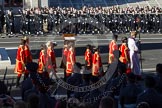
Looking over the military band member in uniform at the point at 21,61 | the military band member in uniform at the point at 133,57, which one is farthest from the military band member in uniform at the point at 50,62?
the military band member in uniform at the point at 133,57

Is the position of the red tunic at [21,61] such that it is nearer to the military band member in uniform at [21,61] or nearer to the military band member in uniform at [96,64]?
the military band member in uniform at [21,61]

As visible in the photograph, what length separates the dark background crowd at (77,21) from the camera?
36.5m

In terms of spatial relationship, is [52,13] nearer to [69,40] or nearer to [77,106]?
[69,40]

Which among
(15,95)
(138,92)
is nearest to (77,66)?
(15,95)

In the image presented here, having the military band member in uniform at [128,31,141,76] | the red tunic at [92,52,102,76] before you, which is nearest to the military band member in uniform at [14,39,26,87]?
the red tunic at [92,52,102,76]

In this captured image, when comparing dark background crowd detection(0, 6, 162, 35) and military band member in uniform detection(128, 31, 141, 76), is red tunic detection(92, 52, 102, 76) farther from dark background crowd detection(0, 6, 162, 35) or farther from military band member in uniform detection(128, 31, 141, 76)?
dark background crowd detection(0, 6, 162, 35)

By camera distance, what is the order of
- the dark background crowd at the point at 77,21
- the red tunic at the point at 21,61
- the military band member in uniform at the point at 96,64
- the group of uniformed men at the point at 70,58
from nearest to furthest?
the group of uniformed men at the point at 70,58
the military band member in uniform at the point at 96,64
the red tunic at the point at 21,61
the dark background crowd at the point at 77,21

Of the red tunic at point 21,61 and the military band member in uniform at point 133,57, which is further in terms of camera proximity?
the military band member in uniform at point 133,57

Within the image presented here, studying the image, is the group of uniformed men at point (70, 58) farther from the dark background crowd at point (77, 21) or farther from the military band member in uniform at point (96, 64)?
the dark background crowd at point (77, 21)

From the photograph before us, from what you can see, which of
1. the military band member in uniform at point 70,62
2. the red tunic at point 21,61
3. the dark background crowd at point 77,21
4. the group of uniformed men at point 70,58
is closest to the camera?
the military band member in uniform at point 70,62

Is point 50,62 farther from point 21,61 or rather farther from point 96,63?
point 96,63

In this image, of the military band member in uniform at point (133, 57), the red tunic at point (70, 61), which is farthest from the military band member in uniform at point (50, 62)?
the military band member in uniform at point (133, 57)

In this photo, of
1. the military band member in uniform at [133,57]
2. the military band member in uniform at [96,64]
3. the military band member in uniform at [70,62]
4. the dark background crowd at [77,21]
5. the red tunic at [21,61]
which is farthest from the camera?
the dark background crowd at [77,21]

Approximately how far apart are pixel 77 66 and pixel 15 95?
2.30m
